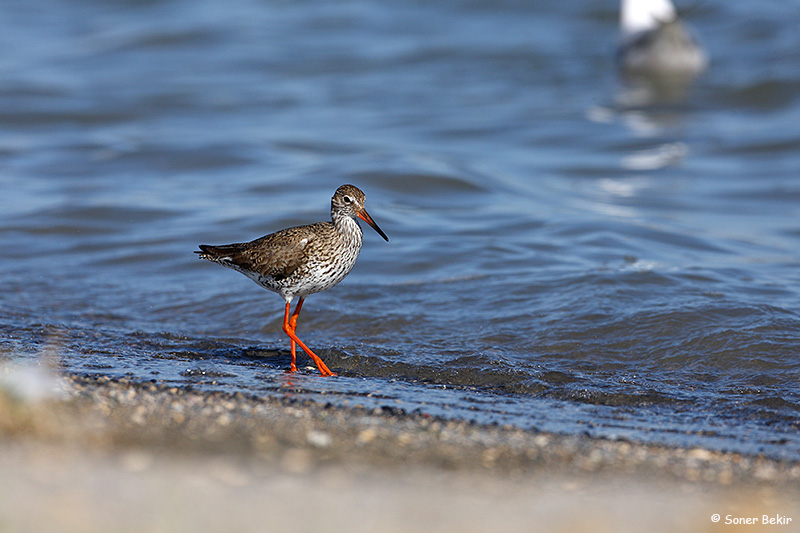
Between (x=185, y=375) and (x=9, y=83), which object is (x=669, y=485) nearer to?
(x=185, y=375)

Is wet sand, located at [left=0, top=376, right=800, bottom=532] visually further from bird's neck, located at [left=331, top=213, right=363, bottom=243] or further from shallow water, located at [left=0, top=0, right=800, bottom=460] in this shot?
bird's neck, located at [left=331, top=213, right=363, bottom=243]

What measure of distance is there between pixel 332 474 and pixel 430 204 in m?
8.19

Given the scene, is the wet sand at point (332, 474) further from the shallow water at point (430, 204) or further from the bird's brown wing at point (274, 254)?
the bird's brown wing at point (274, 254)

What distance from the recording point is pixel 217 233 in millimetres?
10820

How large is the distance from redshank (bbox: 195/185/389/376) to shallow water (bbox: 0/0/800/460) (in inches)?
27.1

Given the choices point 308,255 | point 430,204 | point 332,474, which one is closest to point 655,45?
point 430,204

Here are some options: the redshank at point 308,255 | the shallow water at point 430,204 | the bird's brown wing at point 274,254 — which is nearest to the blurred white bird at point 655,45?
the shallow water at point 430,204

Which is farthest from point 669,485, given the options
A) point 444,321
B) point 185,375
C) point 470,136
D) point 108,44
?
point 108,44

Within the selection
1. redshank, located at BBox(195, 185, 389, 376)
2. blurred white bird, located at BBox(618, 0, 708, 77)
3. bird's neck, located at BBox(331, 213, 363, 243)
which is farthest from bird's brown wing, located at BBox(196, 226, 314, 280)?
blurred white bird, located at BBox(618, 0, 708, 77)

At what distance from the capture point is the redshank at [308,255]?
681cm

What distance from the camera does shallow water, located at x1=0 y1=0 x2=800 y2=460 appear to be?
274 inches

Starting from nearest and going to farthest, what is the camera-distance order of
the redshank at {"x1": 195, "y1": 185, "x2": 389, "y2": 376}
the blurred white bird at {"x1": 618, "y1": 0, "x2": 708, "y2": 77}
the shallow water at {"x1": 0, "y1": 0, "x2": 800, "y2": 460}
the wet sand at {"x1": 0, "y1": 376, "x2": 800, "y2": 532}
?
1. the wet sand at {"x1": 0, "y1": 376, "x2": 800, "y2": 532}
2. the redshank at {"x1": 195, "y1": 185, "x2": 389, "y2": 376}
3. the shallow water at {"x1": 0, "y1": 0, "x2": 800, "y2": 460}
4. the blurred white bird at {"x1": 618, "y1": 0, "x2": 708, "y2": 77}

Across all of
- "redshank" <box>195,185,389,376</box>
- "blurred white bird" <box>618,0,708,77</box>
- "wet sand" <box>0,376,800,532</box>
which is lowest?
"wet sand" <box>0,376,800,532</box>

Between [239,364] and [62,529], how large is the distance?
3.44m
